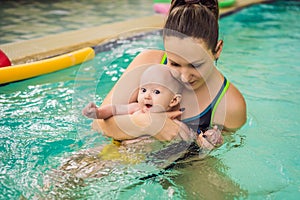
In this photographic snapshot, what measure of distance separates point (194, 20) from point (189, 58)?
0.21 metres

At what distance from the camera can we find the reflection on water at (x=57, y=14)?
5879mm

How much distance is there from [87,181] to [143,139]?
405 mm

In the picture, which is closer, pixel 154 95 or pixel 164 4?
pixel 154 95

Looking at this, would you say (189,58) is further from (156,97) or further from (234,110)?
(234,110)

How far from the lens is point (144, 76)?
2.50 meters

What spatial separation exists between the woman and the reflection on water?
11.4 ft

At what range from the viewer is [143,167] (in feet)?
8.30

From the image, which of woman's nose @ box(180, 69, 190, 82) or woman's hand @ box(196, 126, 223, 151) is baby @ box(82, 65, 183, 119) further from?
woman's hand @ box(196, 126, 223, 151)

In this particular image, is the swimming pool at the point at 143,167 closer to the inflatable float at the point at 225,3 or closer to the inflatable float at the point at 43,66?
the inflatable float at the point at 43,66

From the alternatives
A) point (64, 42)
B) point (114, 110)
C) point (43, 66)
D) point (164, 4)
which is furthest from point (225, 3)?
point (114, 110)

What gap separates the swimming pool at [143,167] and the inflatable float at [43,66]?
0.07m

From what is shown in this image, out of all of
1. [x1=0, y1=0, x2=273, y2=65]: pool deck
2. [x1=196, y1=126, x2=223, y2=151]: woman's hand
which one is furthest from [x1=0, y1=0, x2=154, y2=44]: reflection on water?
[x1=196, y1=126, x2=223, y2=151]: woman's hand

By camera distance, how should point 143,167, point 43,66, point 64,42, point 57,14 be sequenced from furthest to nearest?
1. point 57,14
2. point 64,42
3. point 43,66
4. point 143,167

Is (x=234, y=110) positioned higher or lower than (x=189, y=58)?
lower
